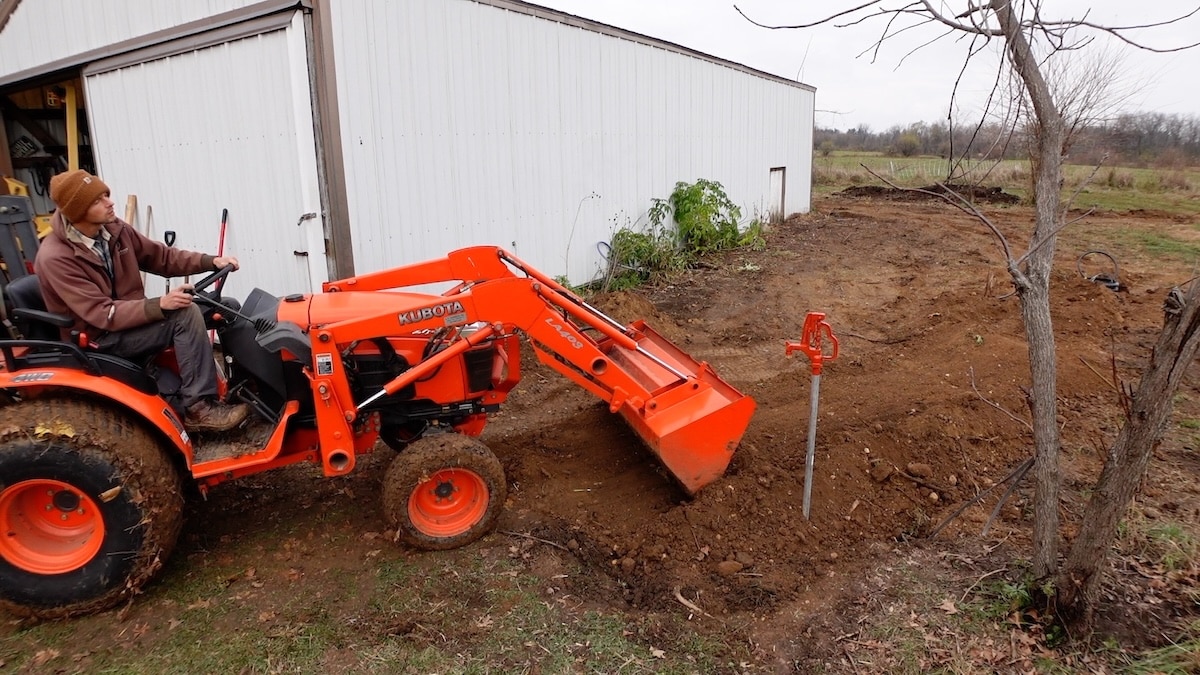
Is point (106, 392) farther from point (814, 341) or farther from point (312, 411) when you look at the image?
point (814, 341)

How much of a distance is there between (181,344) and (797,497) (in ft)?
11.0

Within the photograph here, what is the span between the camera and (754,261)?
12.5 meters

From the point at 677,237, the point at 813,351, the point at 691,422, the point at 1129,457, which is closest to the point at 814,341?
the point at 813,351

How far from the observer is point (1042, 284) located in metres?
2.94

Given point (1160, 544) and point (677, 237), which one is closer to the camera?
point (1160, 544)

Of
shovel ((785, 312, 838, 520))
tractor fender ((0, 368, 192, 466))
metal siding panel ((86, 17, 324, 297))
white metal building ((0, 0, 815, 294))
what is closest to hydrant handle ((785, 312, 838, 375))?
shovel ((785, 312, 838, 520))

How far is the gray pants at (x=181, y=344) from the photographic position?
344 cm

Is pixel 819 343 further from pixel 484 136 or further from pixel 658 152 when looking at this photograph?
pixel 658 152

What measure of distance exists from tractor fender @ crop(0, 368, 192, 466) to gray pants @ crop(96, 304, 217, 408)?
0.48 feet

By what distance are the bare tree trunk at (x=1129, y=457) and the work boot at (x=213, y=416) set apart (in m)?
3.86

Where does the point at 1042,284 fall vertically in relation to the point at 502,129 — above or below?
below

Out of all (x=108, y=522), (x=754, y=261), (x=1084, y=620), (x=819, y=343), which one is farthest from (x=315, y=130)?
(x=754, y=261)

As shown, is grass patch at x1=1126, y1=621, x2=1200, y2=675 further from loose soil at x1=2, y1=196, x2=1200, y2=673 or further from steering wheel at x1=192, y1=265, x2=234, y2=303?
steering wheel at x1=192, y1=265, x2=234, y2=303

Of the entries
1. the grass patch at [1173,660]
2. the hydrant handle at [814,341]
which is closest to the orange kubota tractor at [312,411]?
the hydrant handle at [814,341]
